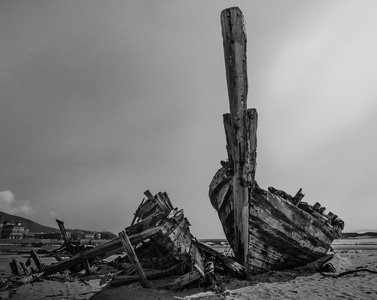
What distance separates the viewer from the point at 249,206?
7.64 metres

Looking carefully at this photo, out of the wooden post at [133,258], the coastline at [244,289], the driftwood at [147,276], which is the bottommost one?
the coastline at [244,289]

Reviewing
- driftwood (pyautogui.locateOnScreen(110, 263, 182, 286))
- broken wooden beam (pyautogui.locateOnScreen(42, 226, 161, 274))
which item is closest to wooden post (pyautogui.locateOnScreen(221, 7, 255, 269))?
driftwood (pyautogui.locateOnScreen(110, 263, 182, 286))

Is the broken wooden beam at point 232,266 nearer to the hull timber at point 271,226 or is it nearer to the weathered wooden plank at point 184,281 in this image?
the hull timber at point 271,226

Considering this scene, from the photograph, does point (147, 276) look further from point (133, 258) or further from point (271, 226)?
point (271, 226)

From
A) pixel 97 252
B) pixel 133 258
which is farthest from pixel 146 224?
pixel 97 252

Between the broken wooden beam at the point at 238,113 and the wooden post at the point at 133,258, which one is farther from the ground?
the broken wooden beam at the point at 238,113

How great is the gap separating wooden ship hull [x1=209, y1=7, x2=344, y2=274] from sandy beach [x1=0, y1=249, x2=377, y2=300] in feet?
2.95

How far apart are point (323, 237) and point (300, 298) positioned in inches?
209

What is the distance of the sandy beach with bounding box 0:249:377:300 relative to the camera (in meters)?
5.79

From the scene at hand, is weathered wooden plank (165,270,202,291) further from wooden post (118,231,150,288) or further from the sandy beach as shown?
wooden post (118,231,150,288)

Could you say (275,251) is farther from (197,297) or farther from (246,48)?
(246,48)

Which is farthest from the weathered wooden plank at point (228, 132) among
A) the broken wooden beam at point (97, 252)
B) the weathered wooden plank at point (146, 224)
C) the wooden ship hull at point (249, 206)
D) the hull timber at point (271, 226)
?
the broken wooden beam at point (97, 252)

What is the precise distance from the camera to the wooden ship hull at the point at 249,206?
561 cm

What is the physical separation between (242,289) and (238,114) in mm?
4986
